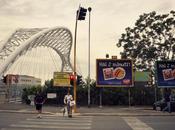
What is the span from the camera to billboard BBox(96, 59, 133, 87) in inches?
2028

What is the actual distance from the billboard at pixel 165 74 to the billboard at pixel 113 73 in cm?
425

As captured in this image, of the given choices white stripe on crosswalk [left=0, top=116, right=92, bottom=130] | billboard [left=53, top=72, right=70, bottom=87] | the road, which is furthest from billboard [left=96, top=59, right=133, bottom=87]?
white stripe on crosswalk [left=0, top=116, right=92, bottom=130]

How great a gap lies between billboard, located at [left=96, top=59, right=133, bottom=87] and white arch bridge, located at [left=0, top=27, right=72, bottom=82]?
1746 cm

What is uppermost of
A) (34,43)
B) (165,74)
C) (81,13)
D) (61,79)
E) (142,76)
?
(34,43)

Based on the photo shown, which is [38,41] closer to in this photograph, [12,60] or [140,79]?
[12,60]

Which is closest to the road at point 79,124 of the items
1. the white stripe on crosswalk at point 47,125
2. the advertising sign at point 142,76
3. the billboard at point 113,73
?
the white stripe on crosswalk at point 47,125

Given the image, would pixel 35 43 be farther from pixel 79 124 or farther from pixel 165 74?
pixel 79 124

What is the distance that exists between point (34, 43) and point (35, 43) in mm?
878

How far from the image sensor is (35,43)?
76500 mm

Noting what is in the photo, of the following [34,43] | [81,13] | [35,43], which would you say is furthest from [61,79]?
[81,13]

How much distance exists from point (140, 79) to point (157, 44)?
5.32m

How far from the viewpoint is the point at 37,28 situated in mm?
77250

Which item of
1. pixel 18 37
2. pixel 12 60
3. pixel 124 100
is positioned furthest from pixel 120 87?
pixel 18 37

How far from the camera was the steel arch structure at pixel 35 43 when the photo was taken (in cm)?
6694
